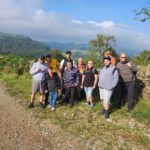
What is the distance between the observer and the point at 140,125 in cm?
950

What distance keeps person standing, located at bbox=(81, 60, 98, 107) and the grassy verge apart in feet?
1.62

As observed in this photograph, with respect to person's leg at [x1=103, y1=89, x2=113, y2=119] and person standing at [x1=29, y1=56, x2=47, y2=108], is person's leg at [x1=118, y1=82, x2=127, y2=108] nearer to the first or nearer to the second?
person's leg at [x1=103, y1=89, x2=113, y2=119]

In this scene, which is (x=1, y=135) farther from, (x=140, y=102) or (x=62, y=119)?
(x=140, y=102)

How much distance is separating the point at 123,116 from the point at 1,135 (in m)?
3.86

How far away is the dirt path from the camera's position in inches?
306

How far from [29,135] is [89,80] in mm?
3416

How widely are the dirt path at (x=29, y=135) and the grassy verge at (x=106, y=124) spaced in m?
0.38

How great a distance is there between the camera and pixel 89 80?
11148mm

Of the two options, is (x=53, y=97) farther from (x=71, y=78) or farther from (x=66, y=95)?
(x=71, y=78)

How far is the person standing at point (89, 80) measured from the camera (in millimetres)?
11078

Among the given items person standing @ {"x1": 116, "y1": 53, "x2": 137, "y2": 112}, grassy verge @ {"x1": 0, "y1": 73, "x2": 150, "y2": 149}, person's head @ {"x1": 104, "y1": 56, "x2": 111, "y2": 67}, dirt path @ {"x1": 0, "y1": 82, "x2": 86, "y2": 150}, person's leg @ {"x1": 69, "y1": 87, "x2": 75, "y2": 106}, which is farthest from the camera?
person's leg @ {"x1": 69, "y1": 87, "x2": 75, "y2": 106}

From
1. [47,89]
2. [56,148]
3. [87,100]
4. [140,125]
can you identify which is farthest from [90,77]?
[56,148]

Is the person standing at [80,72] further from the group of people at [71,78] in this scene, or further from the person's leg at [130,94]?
the person's leg at [130,94]

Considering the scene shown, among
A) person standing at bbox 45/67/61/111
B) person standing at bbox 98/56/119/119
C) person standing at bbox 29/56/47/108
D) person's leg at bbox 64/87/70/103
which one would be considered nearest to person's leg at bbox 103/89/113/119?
person standing at bbox 98/56/119/119
